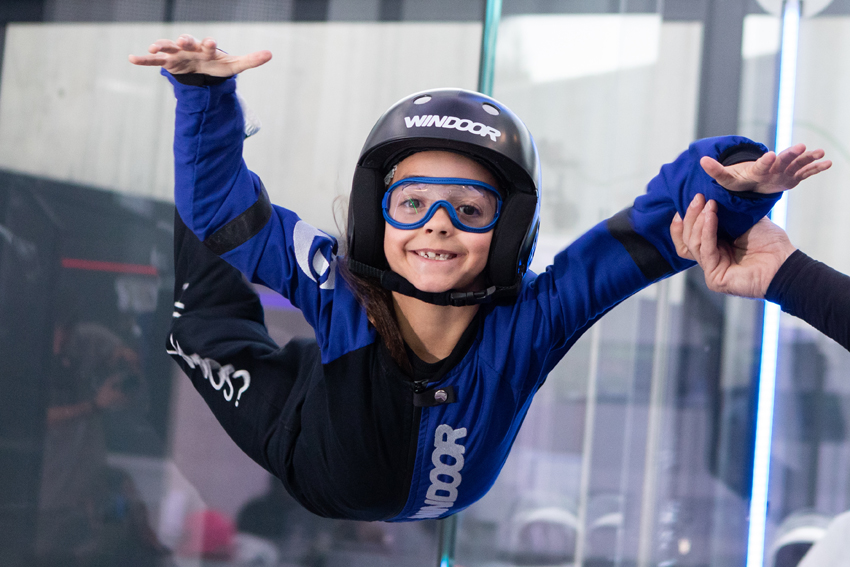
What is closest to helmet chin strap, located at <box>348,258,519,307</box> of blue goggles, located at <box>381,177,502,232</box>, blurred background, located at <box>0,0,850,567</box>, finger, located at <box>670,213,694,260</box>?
blue goggles, located at <box>381,177,502,232</box>

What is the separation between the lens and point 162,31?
8.90 ft

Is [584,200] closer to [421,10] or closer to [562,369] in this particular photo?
[562,369]

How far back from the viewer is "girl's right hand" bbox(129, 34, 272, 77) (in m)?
1.15

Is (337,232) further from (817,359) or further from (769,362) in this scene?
(817,359)

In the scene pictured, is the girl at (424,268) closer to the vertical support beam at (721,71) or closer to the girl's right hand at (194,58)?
the girl's right hand at (194,58)

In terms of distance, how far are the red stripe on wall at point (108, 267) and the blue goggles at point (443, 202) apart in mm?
1695

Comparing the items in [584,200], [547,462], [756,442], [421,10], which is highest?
[421,10]

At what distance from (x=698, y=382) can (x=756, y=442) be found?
0.89ft

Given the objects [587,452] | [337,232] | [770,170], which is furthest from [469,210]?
[587,452]

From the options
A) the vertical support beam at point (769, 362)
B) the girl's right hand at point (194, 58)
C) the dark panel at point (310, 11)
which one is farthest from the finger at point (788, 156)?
the dark panel at point (310, 11)

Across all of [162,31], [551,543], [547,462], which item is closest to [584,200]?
[547,462]

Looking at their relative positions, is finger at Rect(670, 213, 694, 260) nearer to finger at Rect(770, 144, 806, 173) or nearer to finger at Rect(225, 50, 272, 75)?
finger at Rect(770, 144, 806, 173)

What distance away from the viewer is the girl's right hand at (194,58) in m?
1.15

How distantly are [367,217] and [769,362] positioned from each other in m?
1.62
